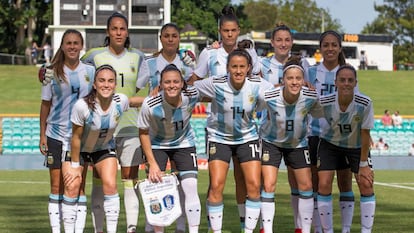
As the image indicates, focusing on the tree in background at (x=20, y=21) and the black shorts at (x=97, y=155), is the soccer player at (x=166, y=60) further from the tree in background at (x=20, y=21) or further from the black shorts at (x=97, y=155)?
the tree in background at (x=20, y=21)

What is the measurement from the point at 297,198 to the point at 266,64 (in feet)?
5.87

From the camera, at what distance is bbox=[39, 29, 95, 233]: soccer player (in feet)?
34.5

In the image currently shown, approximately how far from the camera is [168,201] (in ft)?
33.9

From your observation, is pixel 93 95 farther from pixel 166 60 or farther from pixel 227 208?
pixel 227 208

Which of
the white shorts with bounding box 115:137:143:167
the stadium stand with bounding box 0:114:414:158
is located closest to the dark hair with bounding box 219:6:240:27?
the white shorts with bounding box 115:137:143:167

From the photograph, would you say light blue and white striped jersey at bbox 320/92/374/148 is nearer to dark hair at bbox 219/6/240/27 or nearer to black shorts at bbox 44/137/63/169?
dark hair at bbox 219/6/240/27

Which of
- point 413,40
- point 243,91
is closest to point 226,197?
point 243,91

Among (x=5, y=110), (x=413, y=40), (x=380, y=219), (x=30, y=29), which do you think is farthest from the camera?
(x=413, y=40)

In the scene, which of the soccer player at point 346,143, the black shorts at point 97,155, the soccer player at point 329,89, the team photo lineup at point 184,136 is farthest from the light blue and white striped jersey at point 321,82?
the black shorts at point 97,155

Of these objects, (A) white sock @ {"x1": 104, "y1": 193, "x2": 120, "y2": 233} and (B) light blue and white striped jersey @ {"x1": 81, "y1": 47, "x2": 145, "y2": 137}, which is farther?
(B) light blue and white striped jersey @ {"x1": 81, "y1": 47, "x2": 145, "y2": 137}

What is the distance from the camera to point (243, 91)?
1059 cm

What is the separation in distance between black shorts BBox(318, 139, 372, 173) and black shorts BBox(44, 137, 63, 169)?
9.60 ft

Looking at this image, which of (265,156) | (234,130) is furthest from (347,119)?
(234,130)

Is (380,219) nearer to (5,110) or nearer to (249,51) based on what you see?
(249,51)
